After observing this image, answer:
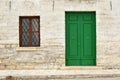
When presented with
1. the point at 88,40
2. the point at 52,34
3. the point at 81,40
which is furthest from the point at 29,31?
the point at 88,40

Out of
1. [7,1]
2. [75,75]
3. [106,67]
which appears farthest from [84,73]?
[7,1]

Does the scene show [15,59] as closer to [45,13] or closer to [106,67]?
[45,13]

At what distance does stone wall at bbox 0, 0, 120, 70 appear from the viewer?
16.8m

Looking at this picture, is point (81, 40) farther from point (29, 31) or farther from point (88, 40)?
point (29, 31)

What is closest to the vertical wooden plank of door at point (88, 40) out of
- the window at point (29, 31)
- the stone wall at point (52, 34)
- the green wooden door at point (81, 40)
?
the green wooden door at point (81, 40)

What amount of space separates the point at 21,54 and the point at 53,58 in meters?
1.30

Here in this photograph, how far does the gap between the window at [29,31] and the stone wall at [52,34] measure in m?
0.24

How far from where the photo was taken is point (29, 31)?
669 inches

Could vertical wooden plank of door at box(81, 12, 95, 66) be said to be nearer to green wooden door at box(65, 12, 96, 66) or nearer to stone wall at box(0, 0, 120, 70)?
green wooden door at box(65, 12, 96, 66)

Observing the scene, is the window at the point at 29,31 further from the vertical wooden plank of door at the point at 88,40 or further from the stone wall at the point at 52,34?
the vertical wooden plank of door at the point at 88,40

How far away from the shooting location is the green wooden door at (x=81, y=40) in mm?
16953

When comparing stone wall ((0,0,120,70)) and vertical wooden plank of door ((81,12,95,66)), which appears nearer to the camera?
stone wall ((0,0,120,70))

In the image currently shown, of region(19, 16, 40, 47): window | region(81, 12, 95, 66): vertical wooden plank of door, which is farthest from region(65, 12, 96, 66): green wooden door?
region(19, 16, 40, 47): window

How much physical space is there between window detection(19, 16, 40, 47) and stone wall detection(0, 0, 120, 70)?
0.24m
